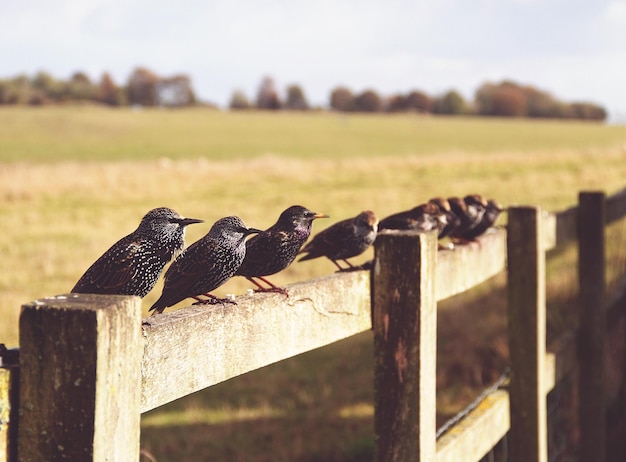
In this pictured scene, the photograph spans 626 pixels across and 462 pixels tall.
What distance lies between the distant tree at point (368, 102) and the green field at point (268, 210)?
6502 centimetres

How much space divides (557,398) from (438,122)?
88.0m

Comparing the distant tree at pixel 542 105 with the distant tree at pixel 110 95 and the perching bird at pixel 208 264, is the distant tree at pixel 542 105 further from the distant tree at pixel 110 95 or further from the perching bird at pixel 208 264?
the perching bird at pixel 208 264

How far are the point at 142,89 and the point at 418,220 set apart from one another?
13973 centimetres

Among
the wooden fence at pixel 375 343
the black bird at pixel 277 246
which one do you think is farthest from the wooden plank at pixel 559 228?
the black bird at pixel 277 246

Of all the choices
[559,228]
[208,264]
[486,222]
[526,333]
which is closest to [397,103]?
[559,228]

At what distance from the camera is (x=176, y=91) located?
5615 inches

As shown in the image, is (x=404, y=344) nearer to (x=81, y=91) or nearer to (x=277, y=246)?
(x=277, y=246)

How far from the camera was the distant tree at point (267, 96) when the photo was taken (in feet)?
506

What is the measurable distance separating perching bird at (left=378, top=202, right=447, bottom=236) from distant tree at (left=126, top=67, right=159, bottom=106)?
137272 millimetres

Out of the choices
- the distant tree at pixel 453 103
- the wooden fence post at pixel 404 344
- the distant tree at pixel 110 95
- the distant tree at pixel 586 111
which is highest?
the distant tree at pixel 110 95

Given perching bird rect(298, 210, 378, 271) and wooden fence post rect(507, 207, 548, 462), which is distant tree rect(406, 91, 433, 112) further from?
perching bird rect(298, 210, 378, 271)

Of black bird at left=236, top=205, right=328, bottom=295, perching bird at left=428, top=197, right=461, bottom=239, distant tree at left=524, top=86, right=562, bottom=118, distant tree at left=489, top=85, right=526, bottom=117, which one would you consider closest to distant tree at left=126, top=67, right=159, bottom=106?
distant tree at left=489, top=85, right=526, bottom=117

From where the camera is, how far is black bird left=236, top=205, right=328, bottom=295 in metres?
2.71

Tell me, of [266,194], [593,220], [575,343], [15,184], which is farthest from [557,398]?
[15,184]
